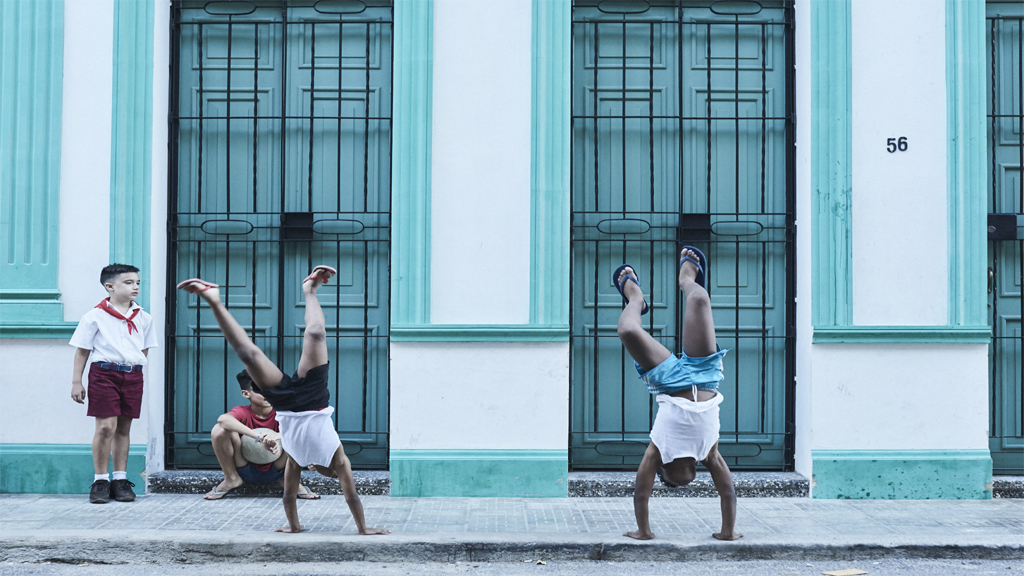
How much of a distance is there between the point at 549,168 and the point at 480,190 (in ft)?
1.85

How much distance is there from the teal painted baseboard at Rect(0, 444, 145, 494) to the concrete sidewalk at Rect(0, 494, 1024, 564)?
0.49 feet

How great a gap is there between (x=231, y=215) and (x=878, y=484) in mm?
5632

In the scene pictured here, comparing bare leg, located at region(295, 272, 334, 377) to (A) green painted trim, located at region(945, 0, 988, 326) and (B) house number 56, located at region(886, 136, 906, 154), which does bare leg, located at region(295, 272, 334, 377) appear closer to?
(B) house number 56, located at region(886, 136, 906, 154)

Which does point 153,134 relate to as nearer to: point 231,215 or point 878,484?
point 231,215

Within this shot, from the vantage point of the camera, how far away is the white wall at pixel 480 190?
262 inches

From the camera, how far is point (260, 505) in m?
6.37

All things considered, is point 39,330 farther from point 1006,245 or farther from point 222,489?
point 1006,245

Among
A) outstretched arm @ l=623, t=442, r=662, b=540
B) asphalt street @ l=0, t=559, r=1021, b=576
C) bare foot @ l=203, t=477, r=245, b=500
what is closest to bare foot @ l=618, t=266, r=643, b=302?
outstretched arm @ l=623, t=442, r=662, b=540

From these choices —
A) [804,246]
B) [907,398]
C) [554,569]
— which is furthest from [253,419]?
[907,398]

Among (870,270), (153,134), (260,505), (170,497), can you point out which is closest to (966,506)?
(870,270)

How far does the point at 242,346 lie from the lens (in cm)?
484

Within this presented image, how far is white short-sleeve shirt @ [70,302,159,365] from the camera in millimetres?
6344

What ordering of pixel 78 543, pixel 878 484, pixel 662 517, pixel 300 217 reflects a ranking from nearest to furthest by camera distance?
pixel 78 543 < pixel 662 517 < pixel 878 484 < pixel 300 217

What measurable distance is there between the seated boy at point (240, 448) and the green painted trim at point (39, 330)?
1.37 metres
